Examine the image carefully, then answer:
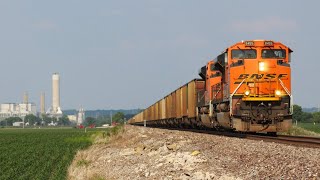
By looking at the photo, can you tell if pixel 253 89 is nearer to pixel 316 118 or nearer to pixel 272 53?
pixel 272 53

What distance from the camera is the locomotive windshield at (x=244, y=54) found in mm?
21250

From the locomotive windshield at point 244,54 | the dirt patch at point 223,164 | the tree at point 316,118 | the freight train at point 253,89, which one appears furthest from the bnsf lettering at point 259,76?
the tree at point 316,118

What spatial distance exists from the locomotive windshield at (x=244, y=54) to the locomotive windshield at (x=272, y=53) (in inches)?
15.6

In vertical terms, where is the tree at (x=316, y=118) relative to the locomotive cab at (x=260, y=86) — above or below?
below

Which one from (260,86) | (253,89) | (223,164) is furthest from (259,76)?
(223,164)

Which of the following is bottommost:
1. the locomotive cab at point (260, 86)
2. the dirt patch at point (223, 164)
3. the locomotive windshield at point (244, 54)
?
the dirt patch at point (223, 164)

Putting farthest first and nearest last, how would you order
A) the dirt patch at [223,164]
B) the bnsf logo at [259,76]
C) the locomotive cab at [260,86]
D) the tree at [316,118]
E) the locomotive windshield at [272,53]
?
the tree at [316,118] < the locomotive windshield at [272,53] < the bnsf logo at [259,76] < the locomotive cab at [260,86] < the dirt patch at [223,164]

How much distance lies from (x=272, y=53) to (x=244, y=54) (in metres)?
1.24

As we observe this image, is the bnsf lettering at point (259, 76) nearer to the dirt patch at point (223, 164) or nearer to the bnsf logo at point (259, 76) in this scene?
the bnsf logo at point (259, 76)

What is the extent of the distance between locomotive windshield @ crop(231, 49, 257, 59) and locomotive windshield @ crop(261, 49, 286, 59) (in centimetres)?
40

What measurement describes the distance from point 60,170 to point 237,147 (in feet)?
38.1

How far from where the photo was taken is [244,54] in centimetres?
2131

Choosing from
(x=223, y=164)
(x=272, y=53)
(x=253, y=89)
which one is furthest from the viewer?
(x=272, y=53)

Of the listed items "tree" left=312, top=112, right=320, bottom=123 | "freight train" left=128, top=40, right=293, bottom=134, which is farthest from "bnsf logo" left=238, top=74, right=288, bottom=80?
"tree" left=312, top=112, right=320, bottom=123
